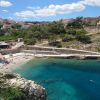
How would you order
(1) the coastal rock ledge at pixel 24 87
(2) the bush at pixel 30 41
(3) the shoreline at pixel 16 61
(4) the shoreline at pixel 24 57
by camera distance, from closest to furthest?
(1) the coastal rock ledge at pixel 24 87 → (3) the shoreline at pixel 16 61 → (4) the shoreline at pixel 24 57 → (2) the bush at pixel 30 41

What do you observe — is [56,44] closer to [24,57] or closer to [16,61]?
[24,57]

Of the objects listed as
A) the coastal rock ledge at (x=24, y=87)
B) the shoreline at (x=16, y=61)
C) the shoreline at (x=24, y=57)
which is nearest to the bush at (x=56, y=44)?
the shoreline at (x=24, y=57)

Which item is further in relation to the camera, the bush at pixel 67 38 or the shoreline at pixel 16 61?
the bush at pixel 67 38

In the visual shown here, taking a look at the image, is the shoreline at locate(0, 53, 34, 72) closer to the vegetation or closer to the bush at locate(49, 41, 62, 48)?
the bush at locate(49, 41, 62, 48)

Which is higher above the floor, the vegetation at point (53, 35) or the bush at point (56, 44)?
the vegetation at point (53, 35)

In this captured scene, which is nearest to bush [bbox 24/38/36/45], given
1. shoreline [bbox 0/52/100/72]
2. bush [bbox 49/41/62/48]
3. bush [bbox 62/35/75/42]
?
bush [bbox 49/41/62/48]

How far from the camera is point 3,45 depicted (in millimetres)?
88750

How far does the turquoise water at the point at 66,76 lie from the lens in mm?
44188

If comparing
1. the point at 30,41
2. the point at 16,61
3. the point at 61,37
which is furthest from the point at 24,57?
the point at 61,37

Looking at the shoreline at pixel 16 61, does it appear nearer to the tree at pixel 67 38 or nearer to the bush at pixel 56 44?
the bush at pixel 56 44

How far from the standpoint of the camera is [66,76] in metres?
58.5

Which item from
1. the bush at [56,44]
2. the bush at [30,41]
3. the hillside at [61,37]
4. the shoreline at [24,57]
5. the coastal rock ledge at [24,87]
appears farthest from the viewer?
the bush at [30,41]

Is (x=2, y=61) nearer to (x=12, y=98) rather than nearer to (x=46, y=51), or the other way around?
(x=46, y=51)

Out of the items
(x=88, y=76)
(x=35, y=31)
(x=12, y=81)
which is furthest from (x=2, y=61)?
(x=12, y=81)
